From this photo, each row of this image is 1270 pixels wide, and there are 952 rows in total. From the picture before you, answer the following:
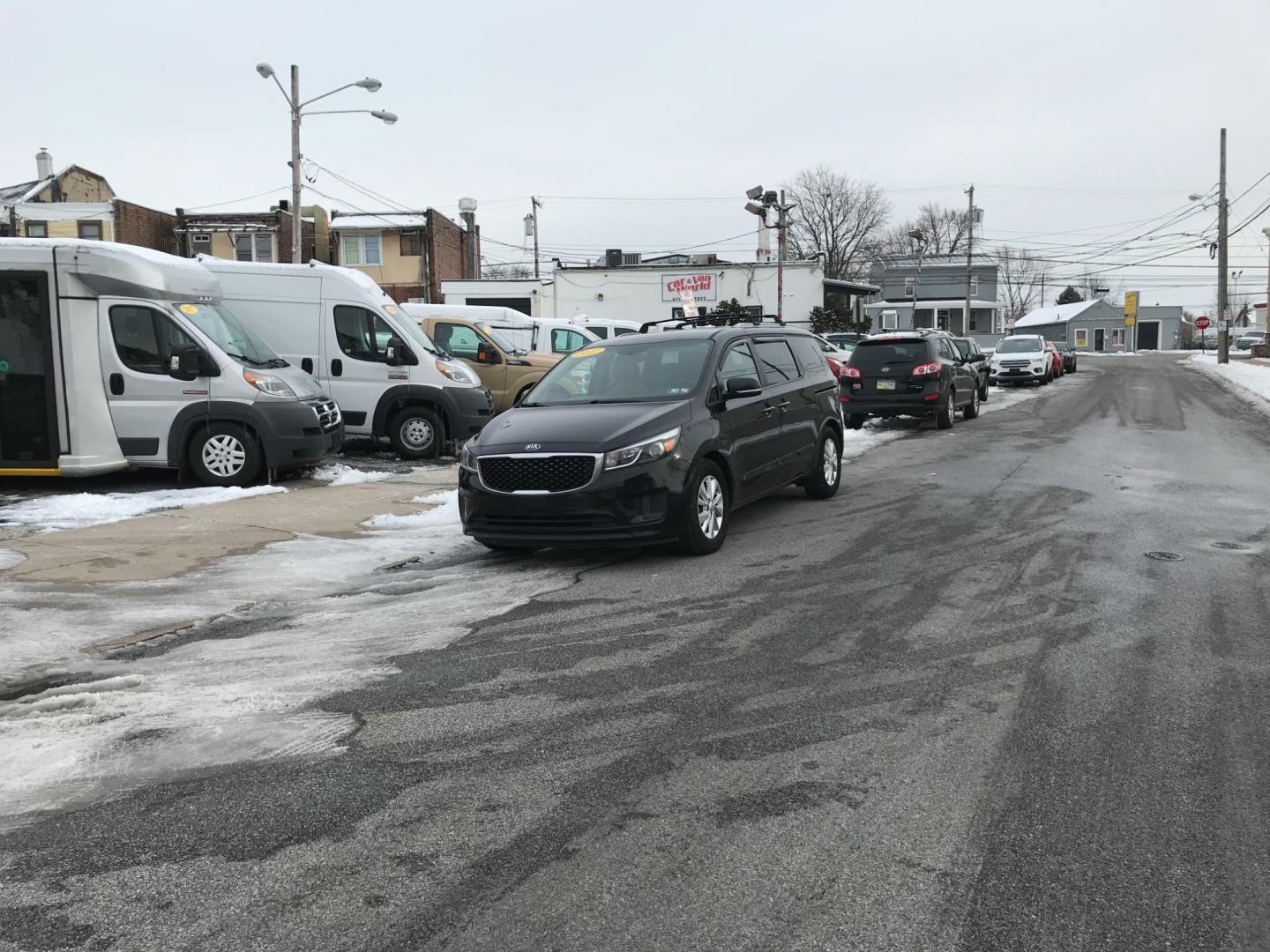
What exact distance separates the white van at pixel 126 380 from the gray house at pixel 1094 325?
81.3 metres

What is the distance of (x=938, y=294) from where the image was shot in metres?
69.6

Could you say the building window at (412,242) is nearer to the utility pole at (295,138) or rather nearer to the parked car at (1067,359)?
the utility pole at (295,138)

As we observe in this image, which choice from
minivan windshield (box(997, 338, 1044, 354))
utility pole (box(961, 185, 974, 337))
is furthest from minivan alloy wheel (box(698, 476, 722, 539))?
utility pole (box(961, 185, 974, 337))

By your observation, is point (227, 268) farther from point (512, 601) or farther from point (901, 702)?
point (901, 702)

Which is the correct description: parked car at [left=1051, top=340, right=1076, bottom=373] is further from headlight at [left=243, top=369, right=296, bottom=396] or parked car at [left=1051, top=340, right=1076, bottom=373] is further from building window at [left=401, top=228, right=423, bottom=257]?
headlight at [left=243, top=369, right=296, bottom=396]

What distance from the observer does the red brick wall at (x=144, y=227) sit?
4441 centimetres

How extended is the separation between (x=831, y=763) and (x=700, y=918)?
3.83 ft

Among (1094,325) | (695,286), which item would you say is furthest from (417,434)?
(1094,325)

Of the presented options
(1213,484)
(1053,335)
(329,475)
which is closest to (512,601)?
(329,475)

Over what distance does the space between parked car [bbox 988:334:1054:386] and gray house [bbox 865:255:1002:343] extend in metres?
32.2

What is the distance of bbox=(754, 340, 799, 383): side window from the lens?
30.8ft

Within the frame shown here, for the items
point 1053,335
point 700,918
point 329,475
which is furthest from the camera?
point 1053,335

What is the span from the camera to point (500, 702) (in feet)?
15.3

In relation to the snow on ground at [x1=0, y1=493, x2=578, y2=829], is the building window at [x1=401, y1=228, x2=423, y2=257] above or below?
above
